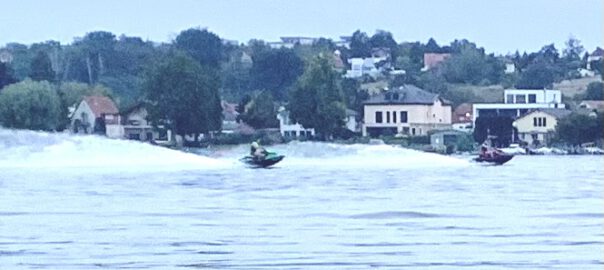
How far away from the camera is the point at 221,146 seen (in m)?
72.4

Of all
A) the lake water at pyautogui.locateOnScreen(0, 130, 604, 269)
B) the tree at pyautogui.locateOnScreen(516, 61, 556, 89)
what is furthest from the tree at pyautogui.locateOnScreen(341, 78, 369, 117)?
the lake water at pyautogui.locateOnScreen(0, 130, 604, 269)

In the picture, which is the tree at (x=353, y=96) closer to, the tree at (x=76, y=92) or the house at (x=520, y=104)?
the house at (x=520, y=104)

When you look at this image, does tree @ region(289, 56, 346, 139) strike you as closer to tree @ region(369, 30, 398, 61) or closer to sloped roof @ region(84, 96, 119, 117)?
sloped roof @ region(84, 96, 119, 117)

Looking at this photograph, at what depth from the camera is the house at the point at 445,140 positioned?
78.3m

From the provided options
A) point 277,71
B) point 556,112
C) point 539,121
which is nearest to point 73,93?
point 277,71

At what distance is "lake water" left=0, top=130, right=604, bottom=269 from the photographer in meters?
19.3

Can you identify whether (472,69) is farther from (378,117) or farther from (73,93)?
(73,93)

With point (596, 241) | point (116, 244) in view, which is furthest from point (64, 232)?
point (596, 241)

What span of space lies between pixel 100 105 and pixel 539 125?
19492mm

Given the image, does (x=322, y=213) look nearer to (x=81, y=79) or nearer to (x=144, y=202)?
(x=144, y=202)

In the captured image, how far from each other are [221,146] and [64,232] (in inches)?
1945

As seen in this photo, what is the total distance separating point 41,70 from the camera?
92.8 m

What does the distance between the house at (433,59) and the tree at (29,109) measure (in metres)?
47.4

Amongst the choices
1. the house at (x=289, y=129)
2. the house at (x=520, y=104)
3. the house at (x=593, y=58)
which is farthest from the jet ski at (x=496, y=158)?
the house at (x=593, y=58)
